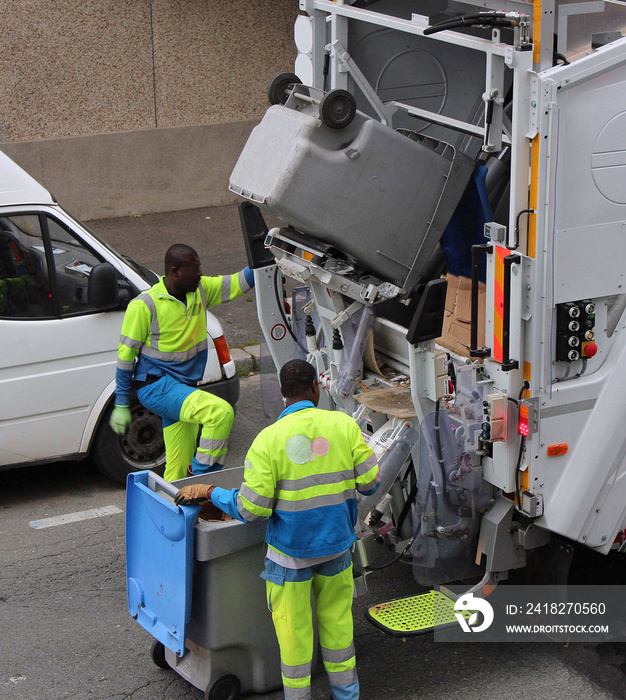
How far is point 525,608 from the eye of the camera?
472 centimetres

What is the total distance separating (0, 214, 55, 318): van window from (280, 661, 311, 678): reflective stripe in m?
2.84

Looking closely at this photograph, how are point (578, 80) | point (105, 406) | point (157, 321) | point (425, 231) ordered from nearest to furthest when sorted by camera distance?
point (578, 80)
point (425, 231)
point (157, 321)
point (105, 406)

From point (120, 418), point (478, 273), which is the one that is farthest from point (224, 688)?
point (478, 273)

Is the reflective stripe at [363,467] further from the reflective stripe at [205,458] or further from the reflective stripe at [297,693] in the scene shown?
the reflective stripe at [205,458]

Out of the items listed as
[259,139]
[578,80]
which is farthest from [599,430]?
[259,139]

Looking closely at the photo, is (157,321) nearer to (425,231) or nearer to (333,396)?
(333,396)

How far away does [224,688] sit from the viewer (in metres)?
4.10

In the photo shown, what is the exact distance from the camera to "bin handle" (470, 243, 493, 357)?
4047 millimetres

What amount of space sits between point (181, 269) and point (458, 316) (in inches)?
57.8

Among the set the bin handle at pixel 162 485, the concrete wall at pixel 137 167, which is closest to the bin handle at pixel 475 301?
the bin handle at pixel 162 485

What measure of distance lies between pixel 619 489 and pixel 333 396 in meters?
1.43

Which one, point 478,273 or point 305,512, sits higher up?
point 478,273

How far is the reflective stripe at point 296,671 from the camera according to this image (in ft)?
12.8

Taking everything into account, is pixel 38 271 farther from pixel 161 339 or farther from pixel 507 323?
pixel 507 323
